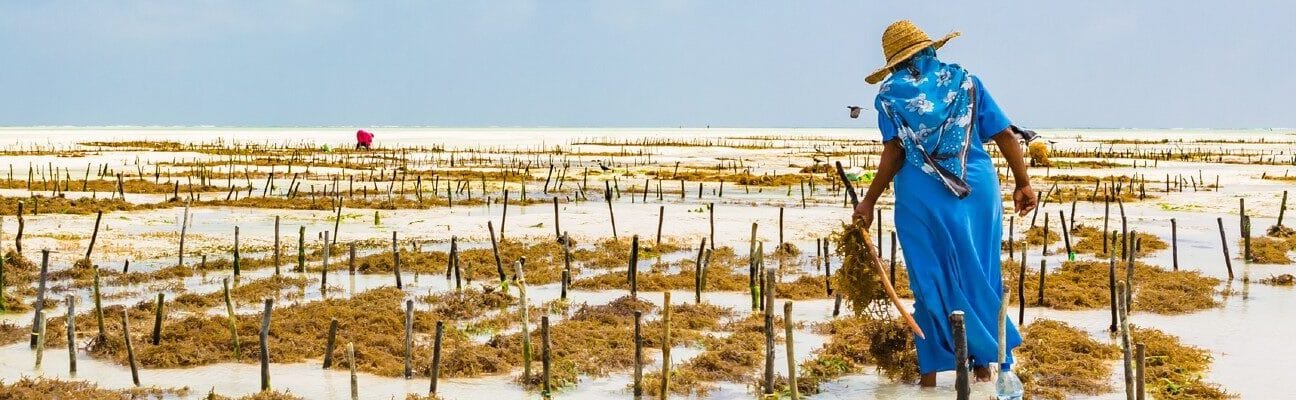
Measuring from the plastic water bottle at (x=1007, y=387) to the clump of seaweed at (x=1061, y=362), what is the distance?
414 millimetres

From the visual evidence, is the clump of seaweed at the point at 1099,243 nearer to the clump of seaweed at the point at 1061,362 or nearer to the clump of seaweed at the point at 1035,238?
the clump of seaweed at the point at 1035,238

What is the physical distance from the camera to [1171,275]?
29.7 ft

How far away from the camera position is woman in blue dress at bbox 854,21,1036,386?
4.75m

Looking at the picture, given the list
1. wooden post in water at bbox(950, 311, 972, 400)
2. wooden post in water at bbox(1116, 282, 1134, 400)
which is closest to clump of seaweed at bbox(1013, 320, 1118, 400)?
wooden post in water at bbox(1116, 282, 1134, 400)

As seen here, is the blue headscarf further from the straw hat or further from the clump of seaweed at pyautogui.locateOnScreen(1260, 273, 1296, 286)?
the clump of seaweed at pyautogui.locateOnScreen(1260, 273, 1296, 286)

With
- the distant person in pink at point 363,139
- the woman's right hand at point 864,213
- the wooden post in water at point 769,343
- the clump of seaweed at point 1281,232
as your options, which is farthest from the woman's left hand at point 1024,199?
the distant person in pink at point 363,139

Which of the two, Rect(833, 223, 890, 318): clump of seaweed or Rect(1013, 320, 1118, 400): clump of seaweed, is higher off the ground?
Rect(833, 223, 890, 318): clump of seaweed

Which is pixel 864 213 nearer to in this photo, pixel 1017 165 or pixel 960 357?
pixel 1017 165

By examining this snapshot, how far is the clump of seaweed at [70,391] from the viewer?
16.6ft

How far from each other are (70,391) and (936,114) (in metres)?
4.23

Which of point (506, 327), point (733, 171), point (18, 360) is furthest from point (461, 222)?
point (733, 171)

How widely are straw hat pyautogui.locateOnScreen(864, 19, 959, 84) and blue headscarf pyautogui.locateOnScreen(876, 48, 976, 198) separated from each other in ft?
0.19


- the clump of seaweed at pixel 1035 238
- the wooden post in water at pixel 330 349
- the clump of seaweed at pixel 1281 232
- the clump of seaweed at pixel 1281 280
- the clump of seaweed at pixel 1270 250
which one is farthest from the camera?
the clump of seaweed at pixel 1281 232

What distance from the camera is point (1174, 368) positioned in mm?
5570
